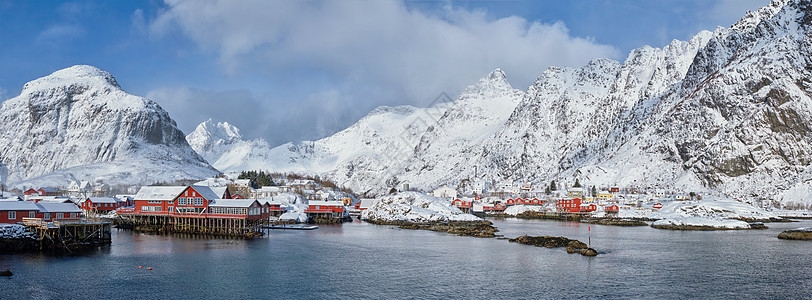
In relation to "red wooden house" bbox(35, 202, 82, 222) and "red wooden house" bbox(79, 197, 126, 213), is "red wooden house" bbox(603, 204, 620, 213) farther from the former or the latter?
"red wooden house" bbox(35, 202, 82, 222)

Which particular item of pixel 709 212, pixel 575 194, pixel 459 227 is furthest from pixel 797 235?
pixel 575 194

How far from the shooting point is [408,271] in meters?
53.6

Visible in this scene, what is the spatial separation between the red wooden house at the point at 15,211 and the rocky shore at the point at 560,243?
59973 mm

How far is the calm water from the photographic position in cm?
4359

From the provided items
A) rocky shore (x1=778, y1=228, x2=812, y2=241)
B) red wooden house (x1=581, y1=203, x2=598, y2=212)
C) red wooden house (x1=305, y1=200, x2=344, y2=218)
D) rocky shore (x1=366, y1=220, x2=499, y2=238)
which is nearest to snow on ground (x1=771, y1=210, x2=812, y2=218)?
red wooden house (x1=581, y1=203, x2=598, y2=212)

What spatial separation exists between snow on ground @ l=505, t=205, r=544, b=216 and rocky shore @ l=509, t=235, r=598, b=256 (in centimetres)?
9060

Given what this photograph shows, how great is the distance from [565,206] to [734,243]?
81.5 m

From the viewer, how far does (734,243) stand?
79312mm

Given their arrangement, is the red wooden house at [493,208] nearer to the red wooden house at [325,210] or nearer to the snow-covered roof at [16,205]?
the red wooden house at [325,210]

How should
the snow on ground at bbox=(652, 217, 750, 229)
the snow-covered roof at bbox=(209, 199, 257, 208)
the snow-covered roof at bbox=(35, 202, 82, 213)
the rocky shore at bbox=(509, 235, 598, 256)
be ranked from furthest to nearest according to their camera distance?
1. the snow on ground at bbox=(652, 217, 750, 229)
2. the snow-covered roof at bbox=(209, 199, 257, 208)
3. the snow-covered roof at bbox=(35, 202, 82, 213)
4. the rocky shore at bbox=(509, 235, 598, 256)

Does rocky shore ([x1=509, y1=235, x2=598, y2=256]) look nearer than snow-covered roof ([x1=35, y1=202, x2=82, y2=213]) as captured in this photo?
Yes

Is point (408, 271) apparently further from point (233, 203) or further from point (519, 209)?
point (519, 209)

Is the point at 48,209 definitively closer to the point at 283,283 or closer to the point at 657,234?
the point at 283,283

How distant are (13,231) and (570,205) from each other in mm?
131777
